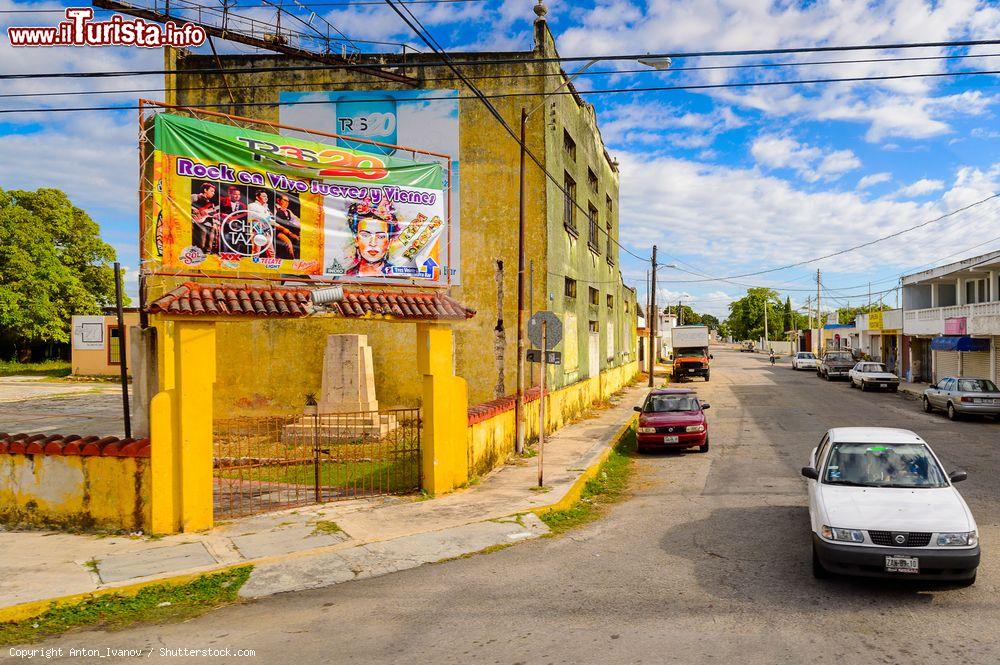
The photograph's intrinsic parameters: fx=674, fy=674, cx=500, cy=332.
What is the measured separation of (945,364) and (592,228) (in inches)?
853

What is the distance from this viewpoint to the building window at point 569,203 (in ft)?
77.0

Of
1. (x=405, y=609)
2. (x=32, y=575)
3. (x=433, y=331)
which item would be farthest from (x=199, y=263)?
(x=405, y=609)

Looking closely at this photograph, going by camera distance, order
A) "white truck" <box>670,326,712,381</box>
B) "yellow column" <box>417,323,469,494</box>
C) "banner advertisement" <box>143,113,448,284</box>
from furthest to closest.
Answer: "white truck" <box>670,326,712,381</box>
"yellow column" <box>417,323,469,494</box>
"banner advertisement" <box>143,113,448,284</box>

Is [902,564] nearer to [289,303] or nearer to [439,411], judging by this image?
[439,411]

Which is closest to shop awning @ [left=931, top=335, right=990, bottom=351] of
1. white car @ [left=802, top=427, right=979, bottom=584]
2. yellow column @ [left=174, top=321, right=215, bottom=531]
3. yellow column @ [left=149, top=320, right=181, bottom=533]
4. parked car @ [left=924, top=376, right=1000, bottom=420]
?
parked car @ [left=924, top=376, right=1000, bottom=420]

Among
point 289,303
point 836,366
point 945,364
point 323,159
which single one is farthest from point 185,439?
point 836,366

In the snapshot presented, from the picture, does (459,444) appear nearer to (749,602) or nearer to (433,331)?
(433,331)

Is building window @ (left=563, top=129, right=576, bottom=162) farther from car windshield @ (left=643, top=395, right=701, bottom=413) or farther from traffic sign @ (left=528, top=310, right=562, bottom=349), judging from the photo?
traffic sign @ (left=528, top=310, right=562, bottom=349)

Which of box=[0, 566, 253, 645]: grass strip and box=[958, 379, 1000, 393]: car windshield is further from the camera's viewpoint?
box=[958, 379, 1000, 393]: car windshield

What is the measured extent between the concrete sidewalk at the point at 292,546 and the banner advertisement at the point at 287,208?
3.89 meters

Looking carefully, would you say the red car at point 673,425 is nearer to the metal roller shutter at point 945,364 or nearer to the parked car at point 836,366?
the metal roller shutter at point 945,364

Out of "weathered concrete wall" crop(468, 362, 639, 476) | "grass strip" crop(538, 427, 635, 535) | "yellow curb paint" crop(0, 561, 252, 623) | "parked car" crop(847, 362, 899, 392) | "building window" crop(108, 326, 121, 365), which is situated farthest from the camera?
"building window" crop(108, 326, 121, 365)

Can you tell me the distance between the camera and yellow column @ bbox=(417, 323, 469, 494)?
11.5 m

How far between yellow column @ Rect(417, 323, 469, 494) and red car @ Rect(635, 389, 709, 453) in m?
6.65
